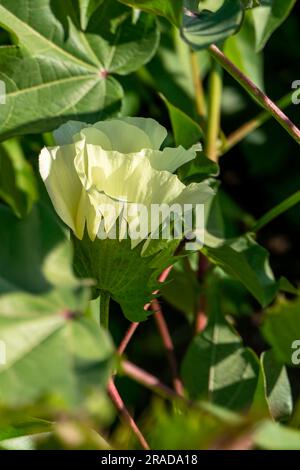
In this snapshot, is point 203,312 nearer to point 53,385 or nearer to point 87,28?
point 87,28

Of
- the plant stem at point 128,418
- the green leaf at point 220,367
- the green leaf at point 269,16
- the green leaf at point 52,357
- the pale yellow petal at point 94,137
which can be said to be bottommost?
the green leaf at point 220,367

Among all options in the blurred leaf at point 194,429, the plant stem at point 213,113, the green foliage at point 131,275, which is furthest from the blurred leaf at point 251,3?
the blurred leaf at point 194,429

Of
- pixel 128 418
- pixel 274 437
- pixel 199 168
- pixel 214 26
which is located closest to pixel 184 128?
pixel 199 168

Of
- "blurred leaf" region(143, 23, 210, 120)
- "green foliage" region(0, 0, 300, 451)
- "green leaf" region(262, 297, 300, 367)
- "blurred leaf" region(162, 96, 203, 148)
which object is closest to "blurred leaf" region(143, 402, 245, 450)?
"green foliage" region(0, 0, 300, 451)

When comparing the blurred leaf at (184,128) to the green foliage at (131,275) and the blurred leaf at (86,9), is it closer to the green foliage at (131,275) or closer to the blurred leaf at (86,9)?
the green foliage at (131,275)

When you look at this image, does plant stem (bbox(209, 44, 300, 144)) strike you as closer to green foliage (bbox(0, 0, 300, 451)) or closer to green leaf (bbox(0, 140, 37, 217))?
green foliage (bbox(0, 0, 300, 451))

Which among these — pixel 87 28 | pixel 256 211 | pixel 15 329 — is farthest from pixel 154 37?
pixel 256 211

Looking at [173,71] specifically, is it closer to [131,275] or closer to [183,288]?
[183,288]
